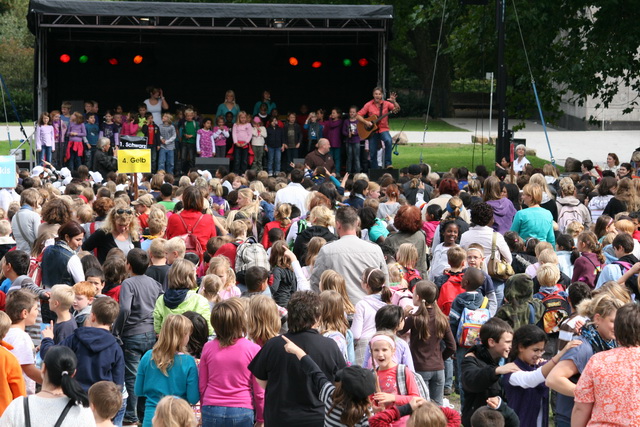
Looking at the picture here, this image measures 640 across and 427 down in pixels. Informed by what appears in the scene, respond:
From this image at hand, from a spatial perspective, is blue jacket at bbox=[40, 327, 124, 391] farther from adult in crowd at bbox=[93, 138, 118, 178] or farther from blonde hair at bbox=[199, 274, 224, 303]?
adult in crowd at bbox=[93, 138, 118, 178]

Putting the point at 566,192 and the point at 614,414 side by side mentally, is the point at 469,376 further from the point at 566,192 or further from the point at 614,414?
the point at 566,192

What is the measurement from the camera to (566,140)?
33.1 m

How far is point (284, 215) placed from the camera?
904cm

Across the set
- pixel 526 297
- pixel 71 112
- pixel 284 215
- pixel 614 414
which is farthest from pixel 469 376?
pixel 71 112

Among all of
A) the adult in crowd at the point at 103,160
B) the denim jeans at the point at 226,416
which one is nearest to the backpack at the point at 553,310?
the denim jeans at the point at 226,416

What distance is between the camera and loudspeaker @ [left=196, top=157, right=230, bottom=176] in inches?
766

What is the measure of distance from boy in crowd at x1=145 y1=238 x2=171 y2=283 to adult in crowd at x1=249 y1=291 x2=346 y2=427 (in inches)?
91.4

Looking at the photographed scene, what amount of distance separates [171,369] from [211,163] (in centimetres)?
1427

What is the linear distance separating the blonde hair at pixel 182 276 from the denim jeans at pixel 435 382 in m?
1.64

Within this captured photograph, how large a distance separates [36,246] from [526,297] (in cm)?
390

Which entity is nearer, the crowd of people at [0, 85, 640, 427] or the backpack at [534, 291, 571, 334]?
the crowd of people at [0, 85, 640, 427]

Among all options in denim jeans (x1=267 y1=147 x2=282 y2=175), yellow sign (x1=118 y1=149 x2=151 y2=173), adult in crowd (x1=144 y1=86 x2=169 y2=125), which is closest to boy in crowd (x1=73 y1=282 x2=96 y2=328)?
yellow sign (x1=118 y1=149 x2=151 y2=173)

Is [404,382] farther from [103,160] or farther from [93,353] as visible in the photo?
[103,160]

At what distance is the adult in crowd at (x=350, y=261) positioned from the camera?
717 cm
